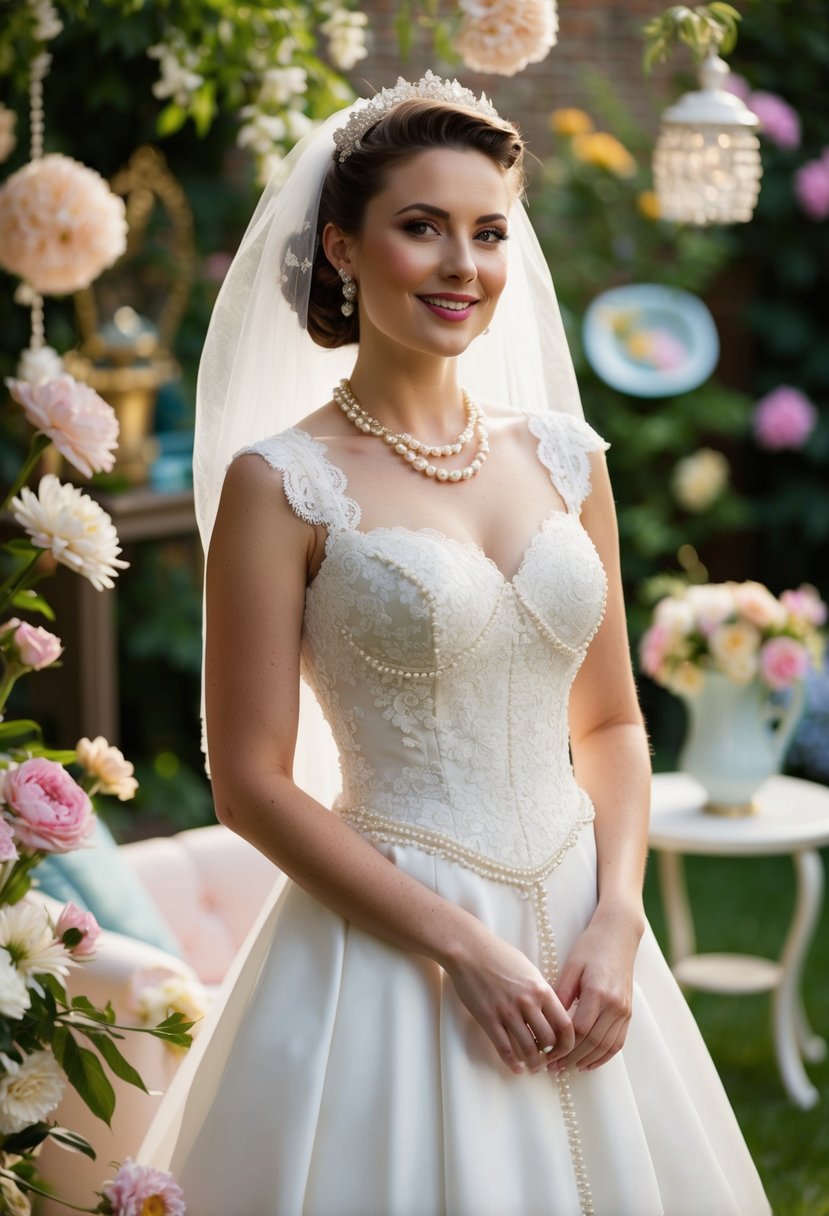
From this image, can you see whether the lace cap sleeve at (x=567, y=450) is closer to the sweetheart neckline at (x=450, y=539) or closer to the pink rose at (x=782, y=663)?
the sweetheart neckline at (x=450, y=539)

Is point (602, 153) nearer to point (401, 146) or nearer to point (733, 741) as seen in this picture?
point (733, 741)

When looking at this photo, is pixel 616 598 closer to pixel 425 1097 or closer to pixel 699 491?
pixel 425 1097

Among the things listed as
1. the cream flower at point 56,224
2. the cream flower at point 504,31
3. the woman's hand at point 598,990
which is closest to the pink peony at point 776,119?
the cream flower at point 56,224

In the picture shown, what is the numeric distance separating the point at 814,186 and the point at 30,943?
538 cm

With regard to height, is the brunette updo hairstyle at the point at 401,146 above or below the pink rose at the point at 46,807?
above

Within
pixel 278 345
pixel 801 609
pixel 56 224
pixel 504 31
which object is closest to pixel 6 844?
pixel 278 345

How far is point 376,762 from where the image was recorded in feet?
6.81

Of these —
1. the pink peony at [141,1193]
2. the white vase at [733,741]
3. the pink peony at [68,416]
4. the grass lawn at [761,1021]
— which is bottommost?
the grass lawn at [761,1021]

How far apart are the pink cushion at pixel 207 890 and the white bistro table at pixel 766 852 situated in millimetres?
982

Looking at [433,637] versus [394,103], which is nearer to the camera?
[433,637]

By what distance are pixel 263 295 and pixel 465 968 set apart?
0.97 metres

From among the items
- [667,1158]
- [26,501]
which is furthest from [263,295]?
[667,1158]

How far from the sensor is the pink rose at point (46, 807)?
1817 mm

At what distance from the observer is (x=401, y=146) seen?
2055 millimetres
